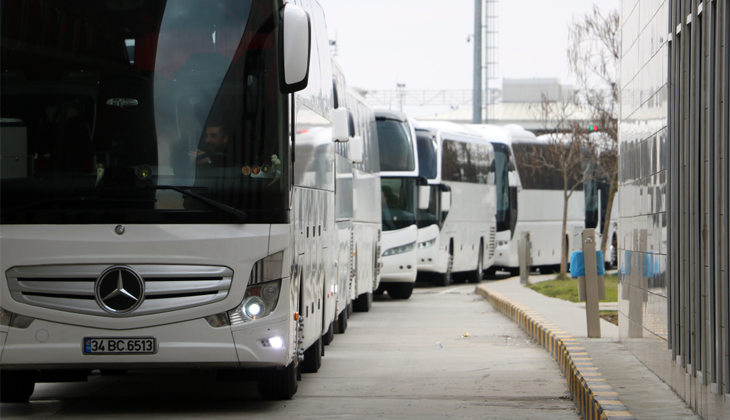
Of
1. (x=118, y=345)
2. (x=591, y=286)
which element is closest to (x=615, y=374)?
(x=591, y=286)

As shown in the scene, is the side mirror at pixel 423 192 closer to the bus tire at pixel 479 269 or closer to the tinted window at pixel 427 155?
the tinted window at pixel 427 155

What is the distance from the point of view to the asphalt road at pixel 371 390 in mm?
8688

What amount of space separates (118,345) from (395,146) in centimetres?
1719

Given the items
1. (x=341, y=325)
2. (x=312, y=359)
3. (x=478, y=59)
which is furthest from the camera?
(x=478, y=59)

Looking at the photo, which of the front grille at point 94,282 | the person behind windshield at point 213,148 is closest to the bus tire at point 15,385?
the front grille at point 94,282

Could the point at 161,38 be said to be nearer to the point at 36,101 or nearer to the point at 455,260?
the point at 36,101

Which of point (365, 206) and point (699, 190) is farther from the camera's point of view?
point (365, 206)

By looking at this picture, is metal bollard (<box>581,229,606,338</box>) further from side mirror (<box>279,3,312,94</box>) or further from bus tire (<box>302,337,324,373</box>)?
side mirror (<box>279,3,312,94</box>)

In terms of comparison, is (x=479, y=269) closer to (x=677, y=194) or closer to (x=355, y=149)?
(x=355, y=149)

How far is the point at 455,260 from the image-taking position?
93.7ft

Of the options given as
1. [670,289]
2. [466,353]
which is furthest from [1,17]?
[466,353]

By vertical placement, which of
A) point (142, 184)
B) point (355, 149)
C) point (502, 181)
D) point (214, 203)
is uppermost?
point (502, 181)

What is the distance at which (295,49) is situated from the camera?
26.0ft

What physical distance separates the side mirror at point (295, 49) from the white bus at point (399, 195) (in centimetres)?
1584
